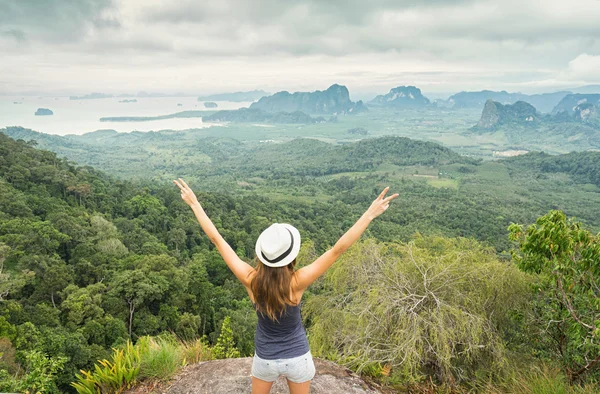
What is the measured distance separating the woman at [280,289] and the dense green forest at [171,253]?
203 centimetres

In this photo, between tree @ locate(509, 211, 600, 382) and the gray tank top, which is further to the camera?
tree @ locate(509, 211, 600, 382)

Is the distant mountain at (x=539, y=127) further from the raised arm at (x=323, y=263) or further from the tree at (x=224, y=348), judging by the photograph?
the raised arm at (x=323, y=263)

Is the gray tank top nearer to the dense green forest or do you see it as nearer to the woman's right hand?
the woman's right hand

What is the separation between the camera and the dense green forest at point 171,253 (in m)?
6.04

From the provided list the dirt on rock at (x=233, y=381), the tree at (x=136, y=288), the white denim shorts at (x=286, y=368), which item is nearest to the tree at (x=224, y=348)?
the dirt on rock at (x=233, y=381)

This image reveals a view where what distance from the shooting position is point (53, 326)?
502 inches

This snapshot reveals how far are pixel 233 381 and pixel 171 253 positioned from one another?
2277cm

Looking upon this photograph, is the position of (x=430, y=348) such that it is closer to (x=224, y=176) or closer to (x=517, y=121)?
(x=224, y=176)

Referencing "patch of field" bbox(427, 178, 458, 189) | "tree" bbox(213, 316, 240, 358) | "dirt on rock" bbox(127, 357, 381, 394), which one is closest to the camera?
"dirt on rock" bbox(127, 357, 381, 394)

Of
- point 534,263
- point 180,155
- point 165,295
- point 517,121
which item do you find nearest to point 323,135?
point 180,155

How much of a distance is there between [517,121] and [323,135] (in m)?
106

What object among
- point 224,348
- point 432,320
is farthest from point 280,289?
point 224,348

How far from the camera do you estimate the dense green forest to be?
19.8 feet

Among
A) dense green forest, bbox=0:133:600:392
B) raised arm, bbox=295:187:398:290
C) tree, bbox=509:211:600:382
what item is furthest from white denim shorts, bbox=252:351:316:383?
tree, bbox=509:211:600:382
